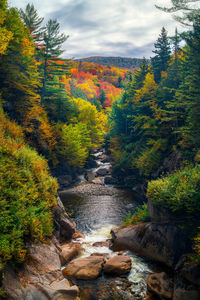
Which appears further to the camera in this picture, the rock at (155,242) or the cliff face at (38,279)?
the rock at (155,242)

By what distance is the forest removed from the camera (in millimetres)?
8562

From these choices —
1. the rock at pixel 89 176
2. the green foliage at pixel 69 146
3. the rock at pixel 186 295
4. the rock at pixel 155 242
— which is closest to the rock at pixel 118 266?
the rock at pixel 155 242

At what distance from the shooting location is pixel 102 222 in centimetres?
1681

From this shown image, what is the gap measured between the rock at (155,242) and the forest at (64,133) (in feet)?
2.44

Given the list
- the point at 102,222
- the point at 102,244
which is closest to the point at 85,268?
the point at 102,244

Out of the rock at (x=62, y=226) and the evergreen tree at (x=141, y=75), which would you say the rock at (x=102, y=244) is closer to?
the rock at (x=62, y=226)

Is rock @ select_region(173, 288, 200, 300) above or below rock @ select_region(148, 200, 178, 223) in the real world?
below

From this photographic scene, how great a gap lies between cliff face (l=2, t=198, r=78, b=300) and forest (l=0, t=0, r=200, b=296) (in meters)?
0.47

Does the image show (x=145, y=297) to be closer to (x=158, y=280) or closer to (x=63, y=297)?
(x=158, y=280)

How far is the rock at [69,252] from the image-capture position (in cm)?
994

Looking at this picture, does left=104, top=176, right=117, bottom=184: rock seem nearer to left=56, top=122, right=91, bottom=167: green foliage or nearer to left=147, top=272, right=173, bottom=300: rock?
left=56, top=122, right=91, bottom=167: green foliage

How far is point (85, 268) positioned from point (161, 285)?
3.51m

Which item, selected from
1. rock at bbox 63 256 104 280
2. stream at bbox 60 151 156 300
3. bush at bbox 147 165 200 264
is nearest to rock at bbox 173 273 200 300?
bush at bbox 147 165 200 264

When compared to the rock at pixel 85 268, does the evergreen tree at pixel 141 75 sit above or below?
above
